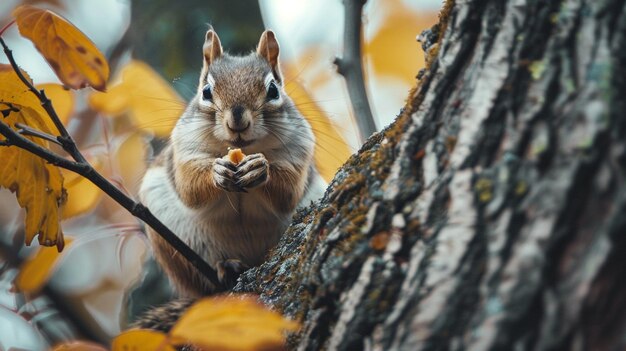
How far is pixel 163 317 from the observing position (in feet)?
10.4

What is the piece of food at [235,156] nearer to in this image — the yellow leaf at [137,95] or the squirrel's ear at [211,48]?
the yellow leaf at [137,95]

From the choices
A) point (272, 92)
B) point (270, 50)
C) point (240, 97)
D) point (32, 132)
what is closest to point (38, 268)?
point (32, 132)

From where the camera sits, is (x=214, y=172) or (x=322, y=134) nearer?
(x=214, y=172)

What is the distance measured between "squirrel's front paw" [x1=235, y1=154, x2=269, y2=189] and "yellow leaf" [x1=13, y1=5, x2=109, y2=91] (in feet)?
2.98

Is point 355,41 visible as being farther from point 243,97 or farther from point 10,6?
point 10,6

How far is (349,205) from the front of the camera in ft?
5.97

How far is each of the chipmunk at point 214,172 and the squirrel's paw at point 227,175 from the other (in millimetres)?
98

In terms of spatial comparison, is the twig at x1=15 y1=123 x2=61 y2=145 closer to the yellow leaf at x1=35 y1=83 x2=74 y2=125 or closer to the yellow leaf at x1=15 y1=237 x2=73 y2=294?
the yellow leaf at x1=35 y1=83 x2=74 y2=125

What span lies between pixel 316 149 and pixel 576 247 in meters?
2.78

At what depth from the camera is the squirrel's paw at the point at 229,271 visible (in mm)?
3117

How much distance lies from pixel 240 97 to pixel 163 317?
113 centimetres

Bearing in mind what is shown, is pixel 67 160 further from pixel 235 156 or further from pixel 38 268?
pixel 235 156

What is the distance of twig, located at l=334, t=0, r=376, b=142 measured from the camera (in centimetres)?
318

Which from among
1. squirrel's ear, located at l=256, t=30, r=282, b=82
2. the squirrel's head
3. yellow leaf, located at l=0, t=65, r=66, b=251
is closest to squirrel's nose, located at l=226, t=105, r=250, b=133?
the squirrel's head
